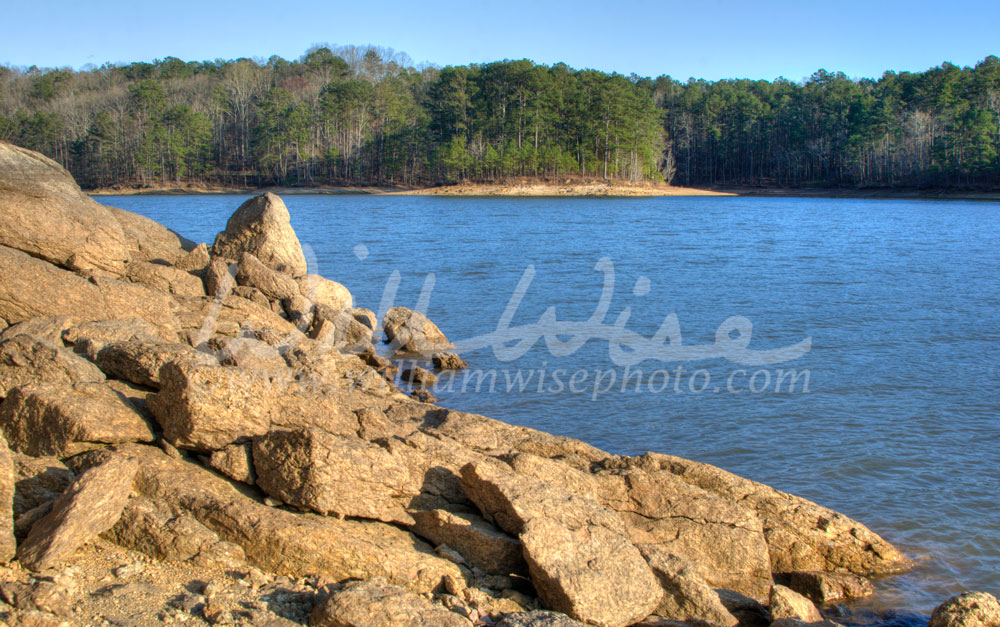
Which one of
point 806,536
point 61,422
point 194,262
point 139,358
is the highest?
point 194,262

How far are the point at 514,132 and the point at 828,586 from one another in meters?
91.3

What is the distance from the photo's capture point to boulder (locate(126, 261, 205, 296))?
11344mm

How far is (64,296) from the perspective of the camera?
8.79m

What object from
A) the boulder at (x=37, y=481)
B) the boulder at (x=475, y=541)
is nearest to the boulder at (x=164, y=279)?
the boulder at (x=37, y=481)

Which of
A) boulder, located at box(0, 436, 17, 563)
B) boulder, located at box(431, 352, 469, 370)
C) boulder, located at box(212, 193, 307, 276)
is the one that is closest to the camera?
boulder, located at box(0, 436, 17, 563)

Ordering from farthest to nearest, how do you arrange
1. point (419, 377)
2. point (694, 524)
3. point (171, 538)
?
point (419, 377) < point (694, 524) < point (171, 538)

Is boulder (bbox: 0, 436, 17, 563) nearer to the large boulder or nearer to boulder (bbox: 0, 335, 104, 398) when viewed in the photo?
boulder (bbox: 0, 335, 104, 398)

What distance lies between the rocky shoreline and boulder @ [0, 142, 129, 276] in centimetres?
224

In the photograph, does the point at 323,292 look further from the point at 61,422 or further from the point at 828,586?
the point at 828,586

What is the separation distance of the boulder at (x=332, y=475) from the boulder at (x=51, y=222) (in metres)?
6.23

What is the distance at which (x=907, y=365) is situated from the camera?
572 inches

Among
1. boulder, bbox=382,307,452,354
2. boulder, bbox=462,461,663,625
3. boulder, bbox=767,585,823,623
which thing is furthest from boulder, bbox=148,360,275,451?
boulder, bbox=382,307,452,354

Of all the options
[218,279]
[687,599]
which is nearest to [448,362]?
[218,279]

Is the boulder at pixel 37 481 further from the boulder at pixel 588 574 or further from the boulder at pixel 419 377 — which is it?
the boulder at pixel 419 377
